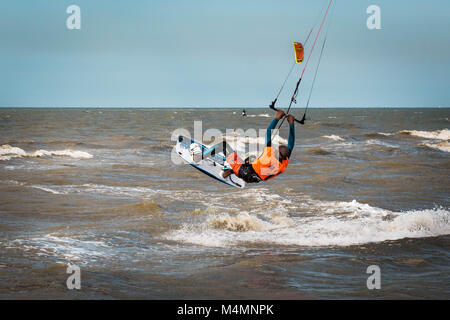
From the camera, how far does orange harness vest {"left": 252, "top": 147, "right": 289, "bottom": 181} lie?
29.3ft

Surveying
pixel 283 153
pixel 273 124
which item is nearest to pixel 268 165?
pixel 283 153

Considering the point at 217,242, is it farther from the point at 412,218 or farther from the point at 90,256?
the point at 412,218

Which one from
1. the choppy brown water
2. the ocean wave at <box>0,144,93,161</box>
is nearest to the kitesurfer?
the choppy brown water

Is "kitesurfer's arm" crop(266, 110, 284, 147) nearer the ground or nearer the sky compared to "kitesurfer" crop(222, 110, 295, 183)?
nearer the sky

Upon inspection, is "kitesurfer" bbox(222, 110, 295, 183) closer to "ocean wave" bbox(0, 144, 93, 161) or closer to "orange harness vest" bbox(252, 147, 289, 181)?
"orange harness vest" bbox(252, 147, 289, 181)

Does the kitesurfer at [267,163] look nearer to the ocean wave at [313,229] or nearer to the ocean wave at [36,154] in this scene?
the ocean wave at [313,229]

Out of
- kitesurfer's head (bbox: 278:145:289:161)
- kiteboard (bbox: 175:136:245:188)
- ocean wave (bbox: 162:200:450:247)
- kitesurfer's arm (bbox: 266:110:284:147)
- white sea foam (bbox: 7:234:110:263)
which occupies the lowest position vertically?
ocean wave (bbox: 162:200:450:247)

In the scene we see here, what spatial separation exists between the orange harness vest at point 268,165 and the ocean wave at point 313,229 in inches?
64.4

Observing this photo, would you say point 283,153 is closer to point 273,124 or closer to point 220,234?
point 273,124

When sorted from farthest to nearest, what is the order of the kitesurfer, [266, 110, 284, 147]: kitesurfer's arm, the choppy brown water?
1. the kitesurfer
2. [266, 110, 284, 147]: kitesurfer's arm
3. the choppy brown water

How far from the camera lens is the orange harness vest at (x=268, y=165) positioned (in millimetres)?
8920

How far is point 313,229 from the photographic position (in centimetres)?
1140

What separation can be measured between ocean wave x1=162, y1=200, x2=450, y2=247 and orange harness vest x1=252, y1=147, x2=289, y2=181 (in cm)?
163
